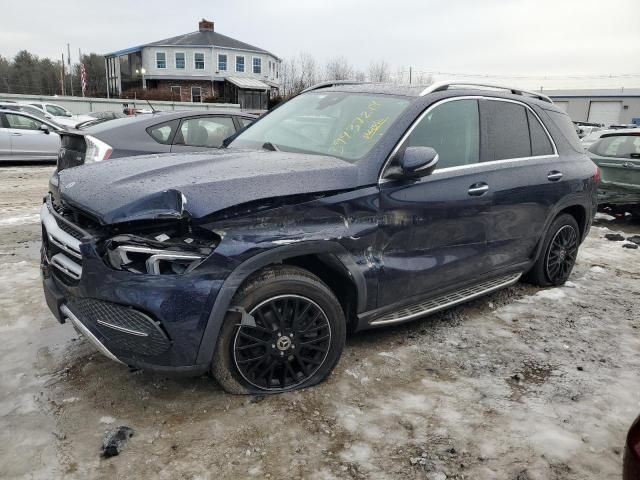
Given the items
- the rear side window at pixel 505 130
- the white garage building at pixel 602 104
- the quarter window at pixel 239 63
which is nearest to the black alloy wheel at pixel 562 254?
the rear side window at pixel 505 130

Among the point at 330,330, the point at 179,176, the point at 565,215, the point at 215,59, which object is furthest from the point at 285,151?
the point at 215,59

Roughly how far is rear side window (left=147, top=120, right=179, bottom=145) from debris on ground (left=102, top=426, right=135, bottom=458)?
417 cm

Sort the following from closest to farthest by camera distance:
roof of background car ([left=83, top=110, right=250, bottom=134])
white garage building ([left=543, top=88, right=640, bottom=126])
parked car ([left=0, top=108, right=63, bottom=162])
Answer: roof of background car ([left=83, top=110, right=250, bottom=134]) → parked car ([left=0, top=108, right=63, bottom=162]) → white garage building ([left=543, top=88, right=640, bottom=126])

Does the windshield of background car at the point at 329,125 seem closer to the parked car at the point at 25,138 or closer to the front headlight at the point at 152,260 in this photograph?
the front headlight at the point at 152,260

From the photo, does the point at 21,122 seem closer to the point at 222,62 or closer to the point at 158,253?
the point at 158,253

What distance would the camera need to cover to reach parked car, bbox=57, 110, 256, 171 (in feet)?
19.3

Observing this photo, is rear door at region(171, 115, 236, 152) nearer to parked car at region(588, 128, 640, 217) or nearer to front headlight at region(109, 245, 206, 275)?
front headlight at region(109, 245, 206, 275)

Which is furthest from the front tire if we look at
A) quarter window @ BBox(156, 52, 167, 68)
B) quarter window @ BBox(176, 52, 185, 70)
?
quarter window @ BBox(156, 52, 167, 68)

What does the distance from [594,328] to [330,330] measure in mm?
2440

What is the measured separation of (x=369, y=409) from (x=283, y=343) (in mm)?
612

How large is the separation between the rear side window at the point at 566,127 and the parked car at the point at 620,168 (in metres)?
3.63

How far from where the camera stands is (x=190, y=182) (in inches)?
107

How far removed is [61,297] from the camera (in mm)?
2912

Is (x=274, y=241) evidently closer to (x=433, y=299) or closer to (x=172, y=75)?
(x=433, y=299)
